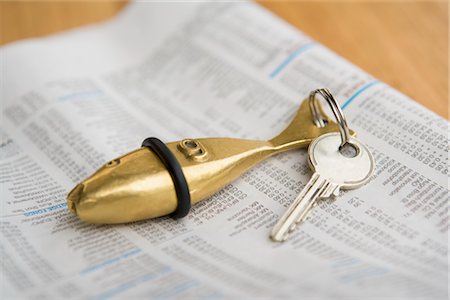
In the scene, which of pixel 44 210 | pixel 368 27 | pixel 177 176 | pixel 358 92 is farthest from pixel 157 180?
pixel 368 27

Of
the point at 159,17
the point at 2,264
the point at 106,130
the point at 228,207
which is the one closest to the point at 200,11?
the point at 159,17

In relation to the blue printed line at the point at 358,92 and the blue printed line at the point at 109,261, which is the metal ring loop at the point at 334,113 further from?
the blue printed line at the point at 109,261

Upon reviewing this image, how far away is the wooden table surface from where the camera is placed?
0.81 m

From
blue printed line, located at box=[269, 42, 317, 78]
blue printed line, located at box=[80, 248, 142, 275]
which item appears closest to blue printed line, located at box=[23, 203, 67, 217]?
blue printed line, located at box=[80, 248, 142, 275]

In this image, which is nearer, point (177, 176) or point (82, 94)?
point (177, 176)

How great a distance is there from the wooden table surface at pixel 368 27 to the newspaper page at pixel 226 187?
0.08m

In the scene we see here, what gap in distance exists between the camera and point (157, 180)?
0.53 metres

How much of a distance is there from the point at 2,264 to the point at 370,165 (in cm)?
38

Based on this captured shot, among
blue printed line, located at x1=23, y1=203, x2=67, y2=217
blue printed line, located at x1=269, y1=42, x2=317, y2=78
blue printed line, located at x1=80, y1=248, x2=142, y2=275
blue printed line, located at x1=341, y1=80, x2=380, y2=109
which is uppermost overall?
blue printed line, located at x1=269, y1=42, x2=317, y2=78

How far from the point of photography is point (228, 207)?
582 mm

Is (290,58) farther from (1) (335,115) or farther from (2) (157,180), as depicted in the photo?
(2) (157,180)

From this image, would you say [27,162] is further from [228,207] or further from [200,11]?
[200,11]

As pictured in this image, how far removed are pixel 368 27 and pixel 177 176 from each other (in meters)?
0.53

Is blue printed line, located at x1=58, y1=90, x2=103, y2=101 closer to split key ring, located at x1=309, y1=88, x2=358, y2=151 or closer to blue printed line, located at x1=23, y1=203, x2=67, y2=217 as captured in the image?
blue printed line, located at x1=23, y1=203, x2=67, y2=217
